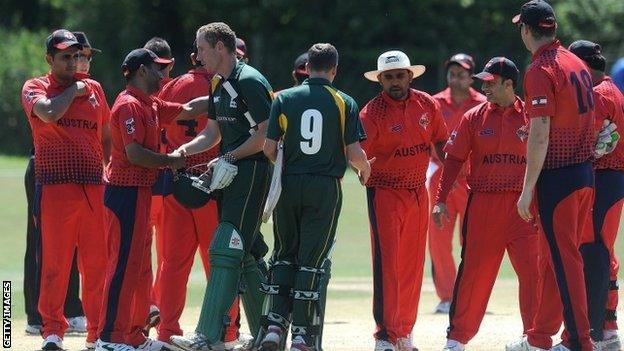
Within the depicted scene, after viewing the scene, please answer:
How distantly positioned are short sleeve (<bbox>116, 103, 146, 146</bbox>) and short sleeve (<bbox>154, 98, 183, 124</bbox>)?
1.11 ft

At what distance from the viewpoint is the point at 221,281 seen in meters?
9.14

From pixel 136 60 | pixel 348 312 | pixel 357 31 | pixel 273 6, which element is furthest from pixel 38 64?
pixel 136 60

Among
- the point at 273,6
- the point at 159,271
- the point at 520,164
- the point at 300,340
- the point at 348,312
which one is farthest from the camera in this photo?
the point at 273,6

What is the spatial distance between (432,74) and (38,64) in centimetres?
1107

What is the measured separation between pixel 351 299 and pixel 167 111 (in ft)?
15.8

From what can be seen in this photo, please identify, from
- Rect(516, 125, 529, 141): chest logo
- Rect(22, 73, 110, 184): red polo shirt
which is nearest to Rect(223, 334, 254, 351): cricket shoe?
Rect(22, 73, 110, 184): red polo shirt

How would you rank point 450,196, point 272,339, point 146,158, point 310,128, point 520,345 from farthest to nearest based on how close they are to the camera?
1. point 450,196
2. point 520,345
3. point 146,158
4. point 310,128
5. point 272,339

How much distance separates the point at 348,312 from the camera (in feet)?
42.2

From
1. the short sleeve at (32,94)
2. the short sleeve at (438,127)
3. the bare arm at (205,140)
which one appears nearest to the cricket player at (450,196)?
the short sleeve at (438,127)

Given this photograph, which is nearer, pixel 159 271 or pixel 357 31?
pixel 159 271

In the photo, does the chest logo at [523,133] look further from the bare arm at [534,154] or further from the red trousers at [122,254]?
the red trousers at [122,254]

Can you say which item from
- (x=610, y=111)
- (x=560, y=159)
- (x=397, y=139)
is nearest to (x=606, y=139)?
(x=610, y=111)

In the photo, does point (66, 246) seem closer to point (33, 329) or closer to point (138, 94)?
point (33, 329)

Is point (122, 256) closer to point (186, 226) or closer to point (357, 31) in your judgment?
point (186, 226)
